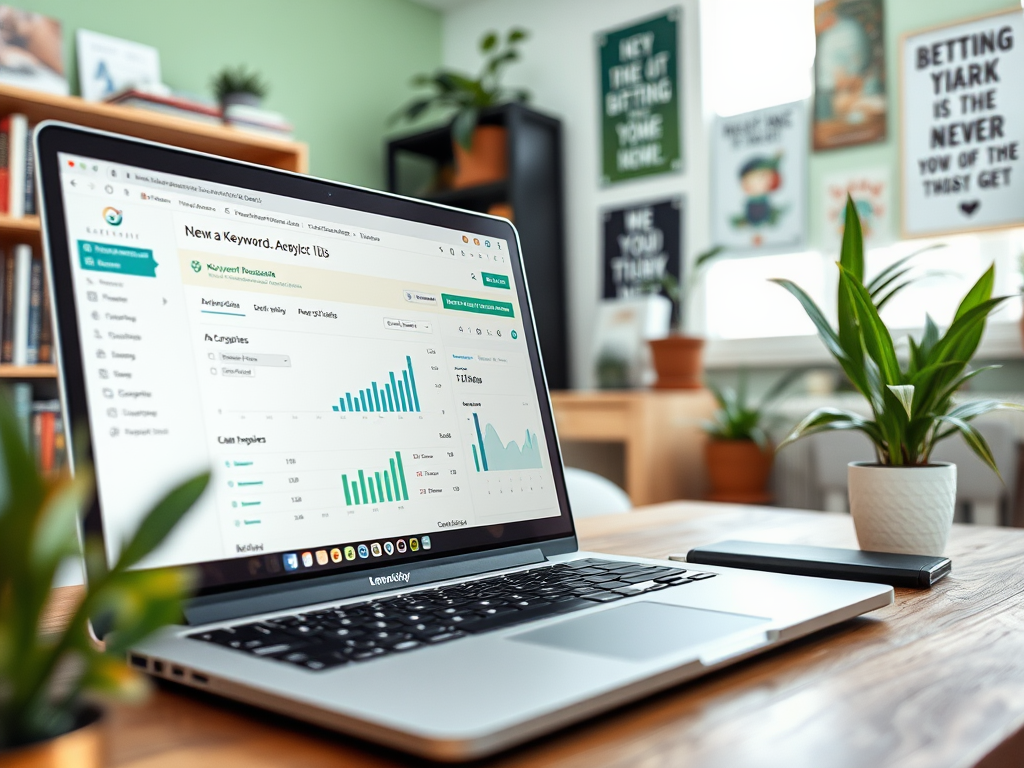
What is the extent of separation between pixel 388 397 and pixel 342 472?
8 cm

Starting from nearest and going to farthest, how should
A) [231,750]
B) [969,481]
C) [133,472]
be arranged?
[231,750] < [133,472] < [969,481]

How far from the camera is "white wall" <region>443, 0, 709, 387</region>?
3078 millimetres

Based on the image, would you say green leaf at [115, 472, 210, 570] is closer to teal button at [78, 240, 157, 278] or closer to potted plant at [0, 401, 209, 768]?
potted plant at [0, 401, 209, 768]

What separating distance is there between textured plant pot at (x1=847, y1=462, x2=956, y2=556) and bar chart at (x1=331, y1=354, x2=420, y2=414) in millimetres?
436

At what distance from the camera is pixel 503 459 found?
717mm

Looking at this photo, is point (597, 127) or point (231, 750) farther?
point (597, 127)

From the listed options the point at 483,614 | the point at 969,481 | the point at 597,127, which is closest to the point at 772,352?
the point at 969,481

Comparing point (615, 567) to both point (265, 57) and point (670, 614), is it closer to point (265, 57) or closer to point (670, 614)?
point (670, 614)

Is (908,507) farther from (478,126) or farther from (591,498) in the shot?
(478,126)

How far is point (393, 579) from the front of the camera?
59cm

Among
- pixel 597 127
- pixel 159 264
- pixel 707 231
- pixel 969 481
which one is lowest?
pixel 969 481

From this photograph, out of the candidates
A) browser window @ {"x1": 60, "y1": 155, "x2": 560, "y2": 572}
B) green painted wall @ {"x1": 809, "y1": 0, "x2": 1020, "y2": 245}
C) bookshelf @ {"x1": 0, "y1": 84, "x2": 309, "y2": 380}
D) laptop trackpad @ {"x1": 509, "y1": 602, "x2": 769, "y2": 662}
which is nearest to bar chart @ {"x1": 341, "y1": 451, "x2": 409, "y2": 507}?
browser window @ {"x1": 60, "y1": 155, "x2": 560, "y2": 572}

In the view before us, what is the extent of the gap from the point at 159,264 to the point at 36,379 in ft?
7.00

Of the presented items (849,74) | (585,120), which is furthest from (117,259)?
(585,120)
